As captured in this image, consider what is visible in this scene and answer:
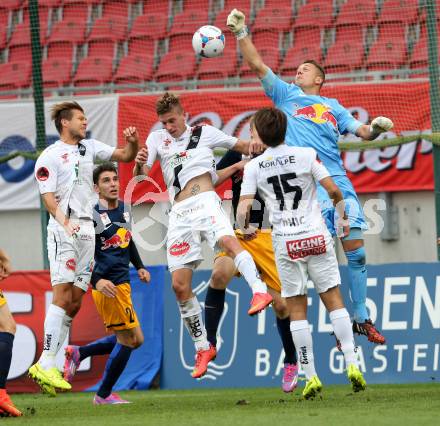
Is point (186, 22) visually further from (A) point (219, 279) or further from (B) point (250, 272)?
(B) point (250, 272)

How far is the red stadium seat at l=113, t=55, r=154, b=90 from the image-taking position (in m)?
16.3

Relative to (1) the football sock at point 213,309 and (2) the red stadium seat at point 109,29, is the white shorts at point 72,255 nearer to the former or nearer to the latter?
(1) the football sock at point 213,309

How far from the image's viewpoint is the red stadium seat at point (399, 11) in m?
13.8

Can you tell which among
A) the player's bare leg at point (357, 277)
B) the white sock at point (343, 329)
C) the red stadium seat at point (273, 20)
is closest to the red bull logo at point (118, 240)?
the player's bare leg at point (357, 277)

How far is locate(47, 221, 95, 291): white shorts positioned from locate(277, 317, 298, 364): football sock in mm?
1761

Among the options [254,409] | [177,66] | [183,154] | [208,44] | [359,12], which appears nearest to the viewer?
[254,409]

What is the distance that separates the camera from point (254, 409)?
721cm

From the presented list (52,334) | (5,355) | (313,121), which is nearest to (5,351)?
(5,355)

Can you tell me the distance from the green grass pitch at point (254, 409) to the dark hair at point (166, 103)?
2423 mm

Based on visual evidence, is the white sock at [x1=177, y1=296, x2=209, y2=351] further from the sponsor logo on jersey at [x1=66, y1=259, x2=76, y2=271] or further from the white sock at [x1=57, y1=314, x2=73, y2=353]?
the white sock at [x1=57, y1=314, x2=73, y2=353]

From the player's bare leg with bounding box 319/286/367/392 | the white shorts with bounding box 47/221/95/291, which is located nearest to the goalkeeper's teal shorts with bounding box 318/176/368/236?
the player's bare leg with bounding box 319/286/367/392

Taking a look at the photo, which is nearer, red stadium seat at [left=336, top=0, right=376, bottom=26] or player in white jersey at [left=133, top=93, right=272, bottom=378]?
player in white jersey at [left=133, top=93, right=272, bottom=378]

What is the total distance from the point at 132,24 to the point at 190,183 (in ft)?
28.7

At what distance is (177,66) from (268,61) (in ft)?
5.16
